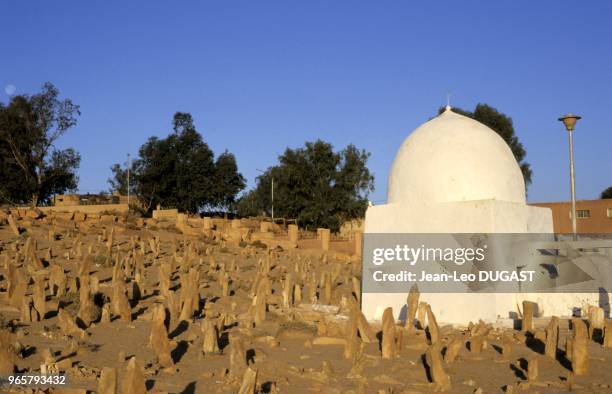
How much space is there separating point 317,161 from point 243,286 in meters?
25.4

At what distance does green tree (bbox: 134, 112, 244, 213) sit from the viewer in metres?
39.7

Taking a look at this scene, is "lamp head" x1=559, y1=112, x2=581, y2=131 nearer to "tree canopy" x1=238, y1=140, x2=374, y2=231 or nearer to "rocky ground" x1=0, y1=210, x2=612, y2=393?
"rocky ground" x1=0, y1=210, x2=612, y2=393

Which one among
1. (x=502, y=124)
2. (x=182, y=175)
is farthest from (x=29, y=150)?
(x=502, y=124)

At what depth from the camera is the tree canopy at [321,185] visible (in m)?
37.3

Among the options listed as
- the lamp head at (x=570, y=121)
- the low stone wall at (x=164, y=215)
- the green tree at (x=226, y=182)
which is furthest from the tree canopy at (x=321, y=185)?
the lamp head at (x=570, y=121)

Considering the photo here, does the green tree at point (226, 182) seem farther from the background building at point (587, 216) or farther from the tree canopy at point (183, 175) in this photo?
the background building at point (587, 216)

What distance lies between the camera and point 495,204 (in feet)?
29.5

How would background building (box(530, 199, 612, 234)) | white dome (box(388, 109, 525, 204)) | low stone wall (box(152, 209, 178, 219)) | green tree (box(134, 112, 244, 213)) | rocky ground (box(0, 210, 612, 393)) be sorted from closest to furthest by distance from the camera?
rocky ground (box(0, 210, 612, 393)), white dome (box(388, 109, 525, 204)), low stone wall (box(152, 209, 178, 219)), background building (box(530, 199, 612, 234)), green tree (box(134, 112, 244, 213))

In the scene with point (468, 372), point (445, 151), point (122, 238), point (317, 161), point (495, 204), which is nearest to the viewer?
point (468, 372)

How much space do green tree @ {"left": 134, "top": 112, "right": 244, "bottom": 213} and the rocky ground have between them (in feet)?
89.2

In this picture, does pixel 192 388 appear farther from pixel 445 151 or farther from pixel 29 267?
pixel 29 267

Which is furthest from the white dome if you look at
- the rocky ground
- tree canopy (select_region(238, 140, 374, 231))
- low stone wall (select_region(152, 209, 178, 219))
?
tree canopy (select_region(238, 140, 374, 231))

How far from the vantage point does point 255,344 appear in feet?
25.5

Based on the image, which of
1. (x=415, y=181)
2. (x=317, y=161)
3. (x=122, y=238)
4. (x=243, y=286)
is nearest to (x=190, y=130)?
(x=317, y=161)
